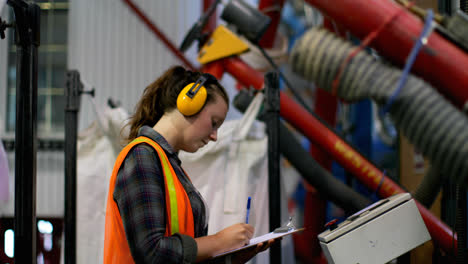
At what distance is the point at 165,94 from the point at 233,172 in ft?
2.84

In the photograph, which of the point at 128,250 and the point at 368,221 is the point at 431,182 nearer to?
the point at 368,221

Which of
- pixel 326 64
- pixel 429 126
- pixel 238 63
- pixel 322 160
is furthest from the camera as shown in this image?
pixel 322 160

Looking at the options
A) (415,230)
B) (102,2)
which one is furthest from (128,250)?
(102,2)

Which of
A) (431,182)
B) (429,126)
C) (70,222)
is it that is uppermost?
(429,126)

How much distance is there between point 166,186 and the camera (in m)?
0.93

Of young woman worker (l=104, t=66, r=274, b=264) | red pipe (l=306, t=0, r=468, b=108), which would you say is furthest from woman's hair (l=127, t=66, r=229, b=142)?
red pipe (l=306, t=0, r=468, b=108)

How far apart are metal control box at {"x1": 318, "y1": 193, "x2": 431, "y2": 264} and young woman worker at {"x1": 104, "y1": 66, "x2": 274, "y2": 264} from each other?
225 mm

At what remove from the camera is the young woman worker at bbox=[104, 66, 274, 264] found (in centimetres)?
87

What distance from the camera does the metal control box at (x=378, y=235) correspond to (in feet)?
3.80

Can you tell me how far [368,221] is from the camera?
120cm

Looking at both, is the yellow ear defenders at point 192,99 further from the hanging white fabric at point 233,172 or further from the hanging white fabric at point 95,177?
the hanging white fabric at point 95,177

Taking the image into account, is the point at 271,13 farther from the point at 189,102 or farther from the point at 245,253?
the point at 245,253

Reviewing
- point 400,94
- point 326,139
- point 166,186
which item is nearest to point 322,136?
point 326,139

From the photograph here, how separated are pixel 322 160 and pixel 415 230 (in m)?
1.73
